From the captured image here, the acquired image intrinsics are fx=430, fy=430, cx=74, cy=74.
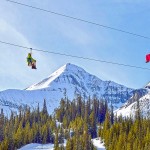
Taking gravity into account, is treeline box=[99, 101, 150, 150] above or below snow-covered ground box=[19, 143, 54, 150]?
above

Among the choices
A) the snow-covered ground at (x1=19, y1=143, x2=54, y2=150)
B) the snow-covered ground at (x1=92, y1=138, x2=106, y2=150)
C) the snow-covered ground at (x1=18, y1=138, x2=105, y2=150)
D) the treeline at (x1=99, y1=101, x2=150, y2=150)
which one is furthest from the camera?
the snow-covered ground at (x1=19, y1=143, x2=54, y2=150)

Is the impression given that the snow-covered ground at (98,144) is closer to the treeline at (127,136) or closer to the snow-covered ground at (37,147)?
the treeline at (127,136)

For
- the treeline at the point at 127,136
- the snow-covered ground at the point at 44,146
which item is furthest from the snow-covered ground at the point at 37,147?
the treeline at the point at 127,136

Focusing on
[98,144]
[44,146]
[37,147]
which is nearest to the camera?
[98,144]

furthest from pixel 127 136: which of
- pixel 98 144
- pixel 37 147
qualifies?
pixel 37 147

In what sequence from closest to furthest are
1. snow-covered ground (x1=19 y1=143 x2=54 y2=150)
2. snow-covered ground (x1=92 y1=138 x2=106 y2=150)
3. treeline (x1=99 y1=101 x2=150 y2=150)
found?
treeline (x1=99 y1=101 x2=150 y2=150) < snow-covered ground (x1=92 y1=138 x2=106 y2=150) < snow-covered ground (x1=19 y1=143 x2=54 y2=150)

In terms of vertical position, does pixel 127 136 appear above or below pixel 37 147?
above

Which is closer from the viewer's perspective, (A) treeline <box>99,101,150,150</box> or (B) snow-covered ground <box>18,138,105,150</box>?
(A) treeline <box>99,101,150,150</box>

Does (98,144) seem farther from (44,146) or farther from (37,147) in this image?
(37,147)

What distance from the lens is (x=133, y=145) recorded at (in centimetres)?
14262

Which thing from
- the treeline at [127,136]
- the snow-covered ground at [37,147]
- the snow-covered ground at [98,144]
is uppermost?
the treeline at [127,136]

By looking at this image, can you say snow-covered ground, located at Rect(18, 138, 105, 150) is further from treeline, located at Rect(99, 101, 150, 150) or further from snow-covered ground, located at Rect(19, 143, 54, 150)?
treeline, located at Rect(99, 101, 150, 150)

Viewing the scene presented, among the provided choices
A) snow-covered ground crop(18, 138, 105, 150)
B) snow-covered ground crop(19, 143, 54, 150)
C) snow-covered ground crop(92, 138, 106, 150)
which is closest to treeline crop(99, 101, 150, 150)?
snow-covered ground crop(92, 138, 106, 150)

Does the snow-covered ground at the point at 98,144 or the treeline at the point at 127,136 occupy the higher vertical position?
the treeline at the point at 127,136
